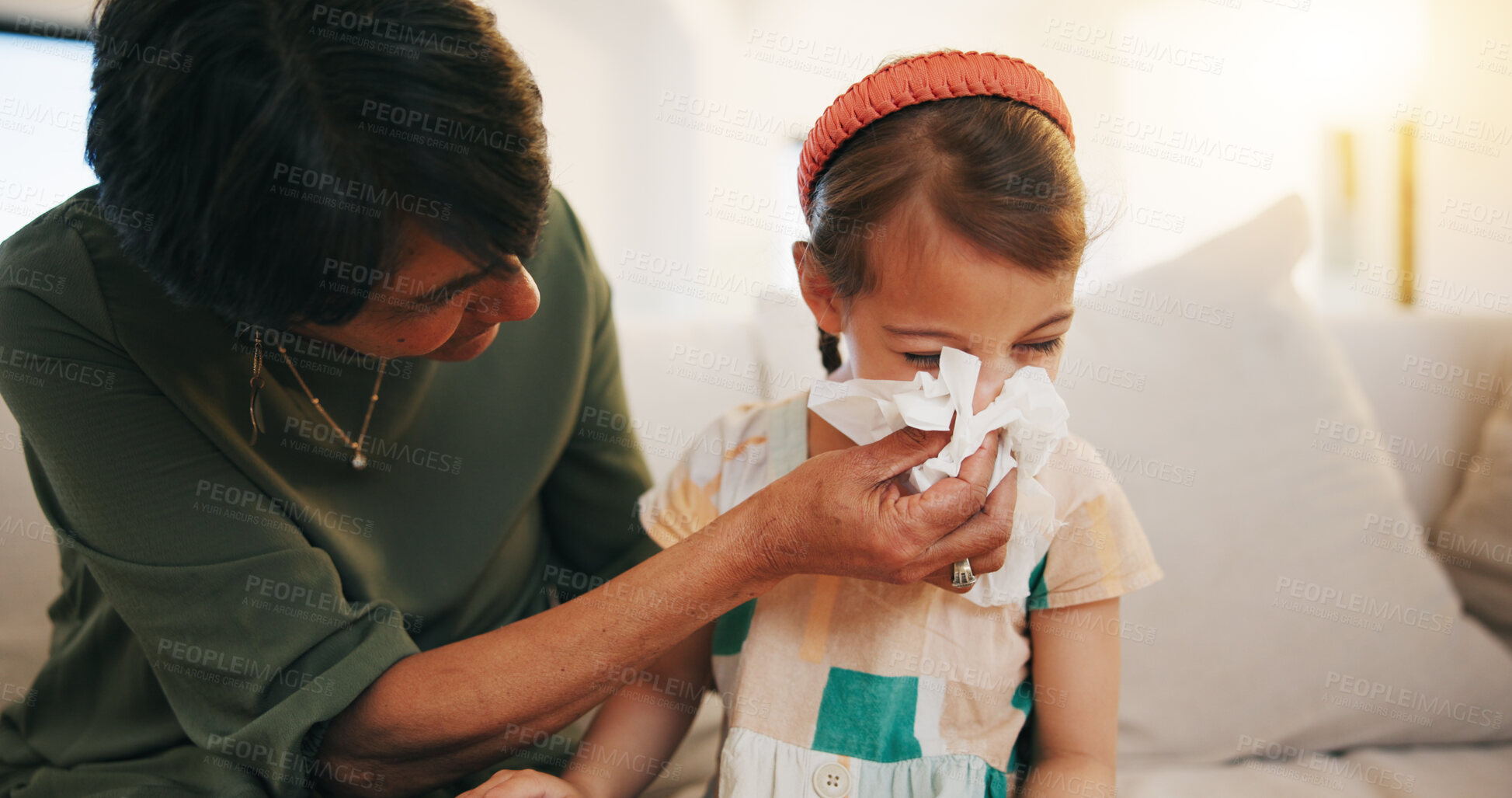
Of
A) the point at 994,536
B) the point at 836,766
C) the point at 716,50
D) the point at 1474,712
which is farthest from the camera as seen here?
the point at 716,50

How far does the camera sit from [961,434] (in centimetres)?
77

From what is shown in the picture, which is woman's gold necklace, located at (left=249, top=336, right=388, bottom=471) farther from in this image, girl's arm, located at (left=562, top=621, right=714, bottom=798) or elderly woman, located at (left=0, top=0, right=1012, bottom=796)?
girl's arm, located at (left=562, top=621, right=714, bottom=798)

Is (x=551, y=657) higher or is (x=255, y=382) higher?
(x=255, y=382)

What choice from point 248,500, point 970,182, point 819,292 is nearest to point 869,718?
point 819,292

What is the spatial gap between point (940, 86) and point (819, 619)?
1.97 ft

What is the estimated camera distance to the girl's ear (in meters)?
0.95

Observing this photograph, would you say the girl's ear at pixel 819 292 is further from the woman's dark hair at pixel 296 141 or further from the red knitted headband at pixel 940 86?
the woman's dark hair at pixel 296 141

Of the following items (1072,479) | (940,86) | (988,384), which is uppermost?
(940,86)

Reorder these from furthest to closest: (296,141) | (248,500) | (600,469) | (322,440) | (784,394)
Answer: (784,394) < (600,469) < (322,440) < (248,500) < (296,141)

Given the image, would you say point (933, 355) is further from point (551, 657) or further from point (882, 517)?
point (551, 657)

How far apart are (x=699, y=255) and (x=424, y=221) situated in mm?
2184

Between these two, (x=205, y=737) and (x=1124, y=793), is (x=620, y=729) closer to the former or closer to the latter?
(x=205, y=737)

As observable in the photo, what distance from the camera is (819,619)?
986 mm

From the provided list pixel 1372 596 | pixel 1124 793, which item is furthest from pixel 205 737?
pixel 1372 596
